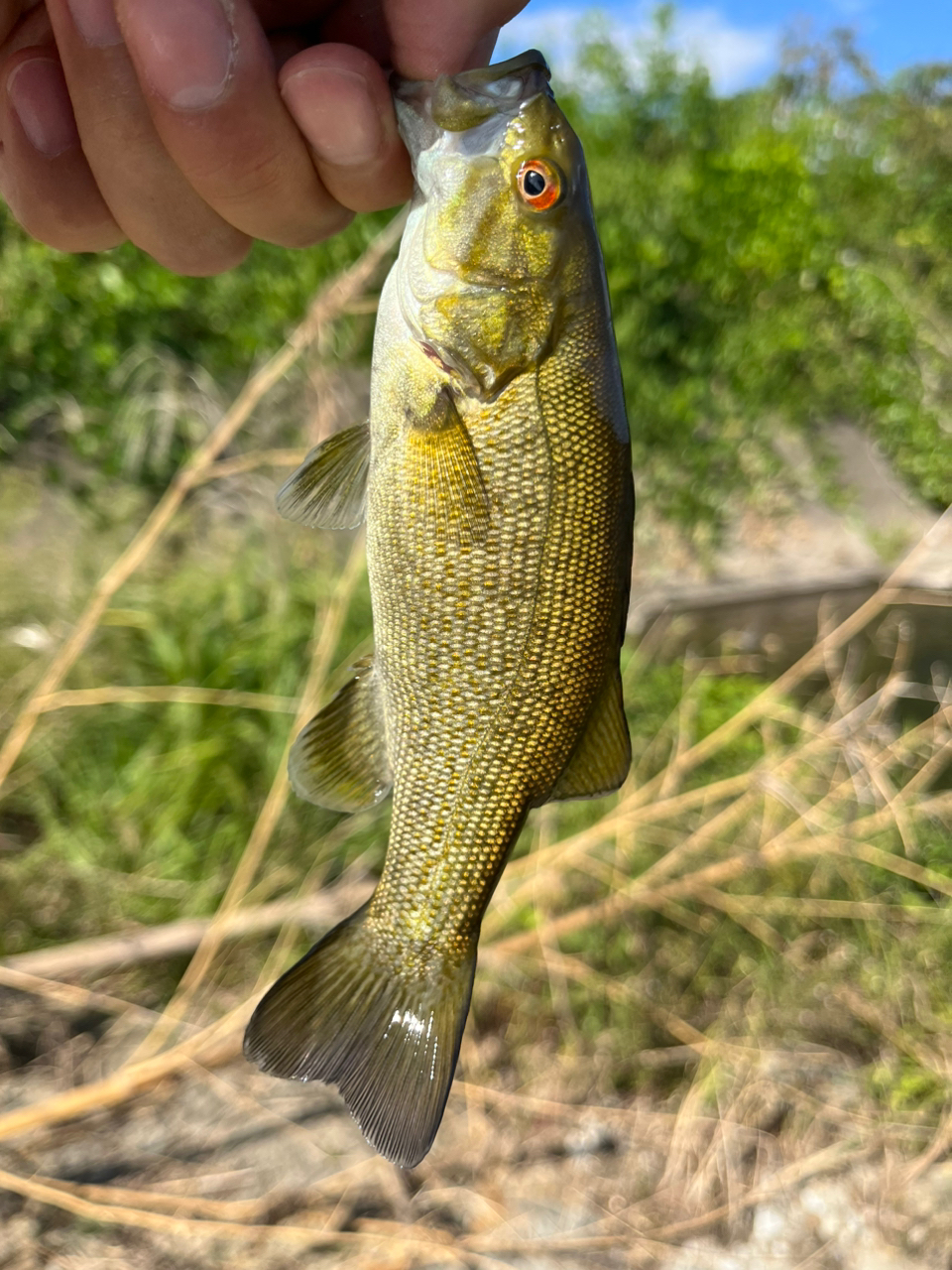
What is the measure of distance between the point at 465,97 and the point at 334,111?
0.58 ft

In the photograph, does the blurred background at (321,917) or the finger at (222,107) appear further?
the blurred background at (321,917)

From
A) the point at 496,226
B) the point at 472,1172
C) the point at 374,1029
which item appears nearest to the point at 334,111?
the point at 496,226

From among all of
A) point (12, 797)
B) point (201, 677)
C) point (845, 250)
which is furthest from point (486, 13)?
point (845, 250)

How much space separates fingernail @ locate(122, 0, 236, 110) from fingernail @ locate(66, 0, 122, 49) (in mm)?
60

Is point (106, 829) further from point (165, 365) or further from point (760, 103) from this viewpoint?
point (760, 103)

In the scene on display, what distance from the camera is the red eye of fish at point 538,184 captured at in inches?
43.7

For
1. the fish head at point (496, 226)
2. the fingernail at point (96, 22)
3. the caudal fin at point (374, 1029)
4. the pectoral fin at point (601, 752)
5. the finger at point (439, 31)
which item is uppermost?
the finger at point (439, 31)

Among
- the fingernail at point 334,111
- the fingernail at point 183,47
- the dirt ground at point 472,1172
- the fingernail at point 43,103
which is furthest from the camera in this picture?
the dirt ground at point 472,1172

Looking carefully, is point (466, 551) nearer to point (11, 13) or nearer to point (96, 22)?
point (96, 22)

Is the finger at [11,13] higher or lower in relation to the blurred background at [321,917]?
higher

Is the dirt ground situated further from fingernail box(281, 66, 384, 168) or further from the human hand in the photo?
fingernail box(281, 66, 384, 168)

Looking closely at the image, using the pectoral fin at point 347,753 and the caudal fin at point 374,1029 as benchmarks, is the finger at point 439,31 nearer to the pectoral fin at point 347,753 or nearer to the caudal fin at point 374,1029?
the pectoral fin at point 347,753

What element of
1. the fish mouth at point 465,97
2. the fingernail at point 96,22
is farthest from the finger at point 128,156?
the fish mouth at point 465,97

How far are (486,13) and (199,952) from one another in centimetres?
266
